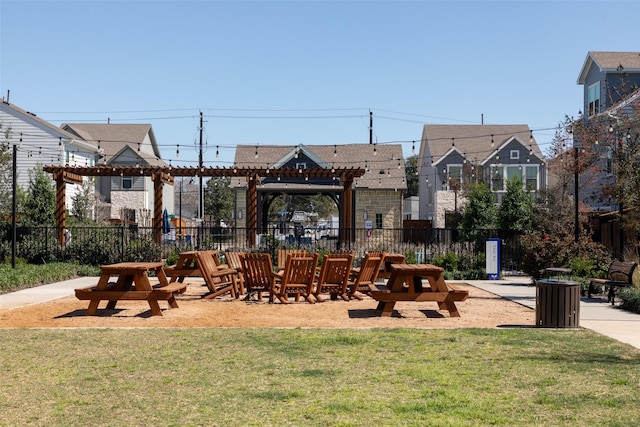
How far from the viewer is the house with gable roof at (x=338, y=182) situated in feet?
150

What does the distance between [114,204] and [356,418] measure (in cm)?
4957

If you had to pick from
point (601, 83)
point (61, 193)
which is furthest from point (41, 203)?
point (601, 83)

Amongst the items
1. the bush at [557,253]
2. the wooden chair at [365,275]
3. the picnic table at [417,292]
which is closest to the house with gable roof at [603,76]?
the bush at [557,253]

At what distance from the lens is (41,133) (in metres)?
42.7

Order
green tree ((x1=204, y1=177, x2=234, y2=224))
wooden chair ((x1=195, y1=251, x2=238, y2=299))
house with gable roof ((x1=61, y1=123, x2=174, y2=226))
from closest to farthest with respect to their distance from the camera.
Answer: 1. wooden chair ((x1=195, y1=251, x2=238, y2=299))
2. house with gable roof ((x1=61, y1=123, x2=174, y2=226))
3. green tree ((x1=204, y1=177, x2=234, y2=224))

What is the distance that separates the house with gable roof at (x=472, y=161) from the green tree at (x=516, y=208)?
14899mm

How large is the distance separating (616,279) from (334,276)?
6.38m

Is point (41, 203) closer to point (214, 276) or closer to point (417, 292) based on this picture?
point (214, 276)

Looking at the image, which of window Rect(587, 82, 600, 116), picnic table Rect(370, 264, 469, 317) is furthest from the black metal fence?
window Rect(587, 82, 600, 116)

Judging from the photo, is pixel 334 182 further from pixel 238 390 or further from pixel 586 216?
pixel 238 390

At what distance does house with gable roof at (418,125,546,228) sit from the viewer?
48.3m

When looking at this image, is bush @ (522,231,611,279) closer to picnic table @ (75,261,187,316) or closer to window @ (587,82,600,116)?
picnic table @ (75,261,187,316)

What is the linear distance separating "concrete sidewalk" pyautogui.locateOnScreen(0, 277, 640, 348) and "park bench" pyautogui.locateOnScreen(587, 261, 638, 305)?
0.33m

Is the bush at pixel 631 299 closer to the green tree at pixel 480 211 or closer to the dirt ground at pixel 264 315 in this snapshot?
the dirt ground at pixel 264 315
